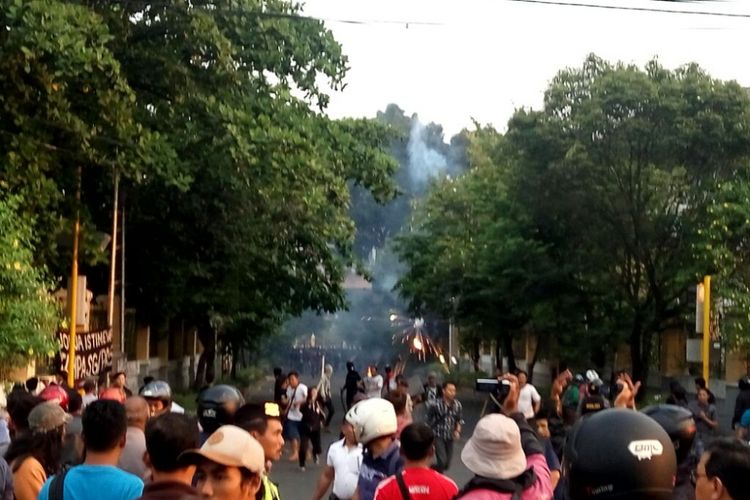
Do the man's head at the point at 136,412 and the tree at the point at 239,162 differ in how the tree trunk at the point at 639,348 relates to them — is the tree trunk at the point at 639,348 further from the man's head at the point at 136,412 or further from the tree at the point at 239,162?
the man's head at the point at 136,412

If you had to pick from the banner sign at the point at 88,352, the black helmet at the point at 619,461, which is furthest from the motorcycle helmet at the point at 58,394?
the banner sign at the point at 88,352

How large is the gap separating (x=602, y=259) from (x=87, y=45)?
1930cm

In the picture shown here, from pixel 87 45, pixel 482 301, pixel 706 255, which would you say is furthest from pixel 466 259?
pixel 87 45

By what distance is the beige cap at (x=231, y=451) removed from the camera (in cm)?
443

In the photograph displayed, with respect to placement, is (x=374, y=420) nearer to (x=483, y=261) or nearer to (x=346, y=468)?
(x=346, y=468)

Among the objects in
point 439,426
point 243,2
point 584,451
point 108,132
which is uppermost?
point 243,2

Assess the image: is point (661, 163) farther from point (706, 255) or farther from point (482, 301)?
point (482, 301)

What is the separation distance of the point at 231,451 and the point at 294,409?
1594cm

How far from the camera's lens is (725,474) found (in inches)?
162

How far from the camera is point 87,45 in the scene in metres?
17.9

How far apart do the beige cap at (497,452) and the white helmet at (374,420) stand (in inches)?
70.0

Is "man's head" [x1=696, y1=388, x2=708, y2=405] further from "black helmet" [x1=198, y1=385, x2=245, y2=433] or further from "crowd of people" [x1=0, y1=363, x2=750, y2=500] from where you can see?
"black helmet" [x1=198, y1=385, x2=245, y2=433]

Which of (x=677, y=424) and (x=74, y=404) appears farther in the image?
(x=74, y=404)

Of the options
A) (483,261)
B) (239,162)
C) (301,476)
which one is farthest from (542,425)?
(483,261)
